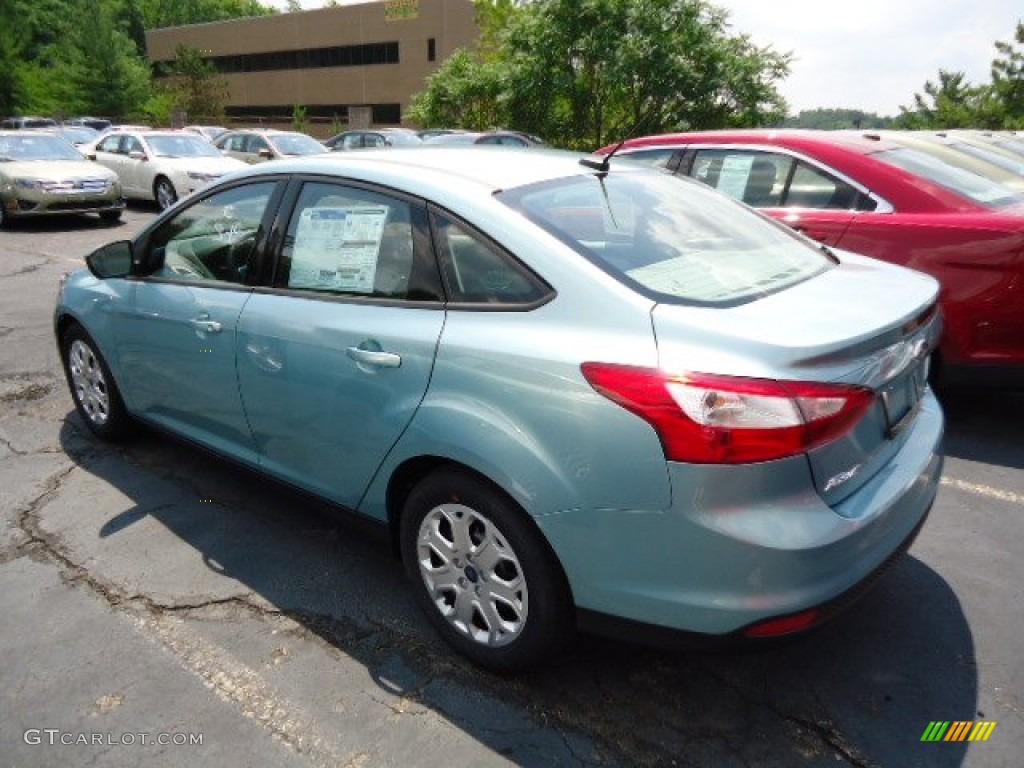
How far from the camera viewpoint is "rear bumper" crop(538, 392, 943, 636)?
75.6 inches

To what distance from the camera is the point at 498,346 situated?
2.26 metres

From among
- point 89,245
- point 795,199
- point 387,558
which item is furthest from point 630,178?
point 89,245

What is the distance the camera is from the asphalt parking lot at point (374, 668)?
223cm

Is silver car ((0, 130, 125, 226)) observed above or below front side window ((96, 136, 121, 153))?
below

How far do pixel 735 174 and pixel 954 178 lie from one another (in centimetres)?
129

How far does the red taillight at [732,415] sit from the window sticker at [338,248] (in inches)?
48.2

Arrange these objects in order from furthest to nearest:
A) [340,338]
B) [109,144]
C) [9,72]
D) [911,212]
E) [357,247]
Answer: [9,72] < [109,144] < [911,212] < [357,247] < [340,338]

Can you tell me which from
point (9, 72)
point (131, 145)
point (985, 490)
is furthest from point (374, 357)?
point (9, 72)

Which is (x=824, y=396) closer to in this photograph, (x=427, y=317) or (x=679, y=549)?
(x=679, y=549)

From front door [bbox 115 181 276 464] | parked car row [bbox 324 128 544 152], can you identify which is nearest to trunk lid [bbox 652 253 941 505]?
front door [bbox 115 181 276 464]

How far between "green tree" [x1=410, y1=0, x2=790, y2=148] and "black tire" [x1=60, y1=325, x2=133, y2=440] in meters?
15.0
